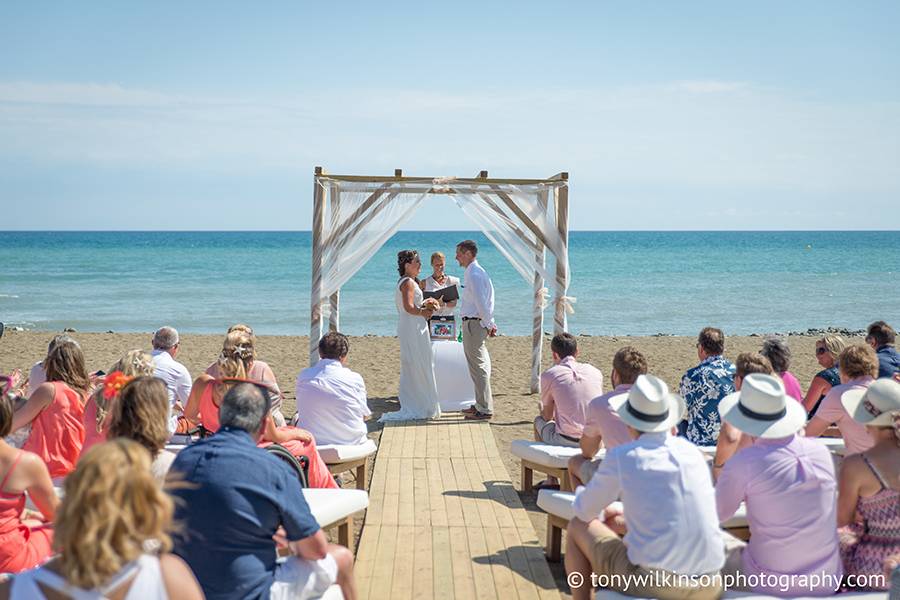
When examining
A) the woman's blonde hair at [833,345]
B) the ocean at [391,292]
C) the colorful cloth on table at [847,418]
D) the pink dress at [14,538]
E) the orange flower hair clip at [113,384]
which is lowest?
the ocean at [391,292]

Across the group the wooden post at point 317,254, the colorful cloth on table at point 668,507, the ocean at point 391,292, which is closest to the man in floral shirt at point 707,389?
the colorful cloth on table at point 668,507

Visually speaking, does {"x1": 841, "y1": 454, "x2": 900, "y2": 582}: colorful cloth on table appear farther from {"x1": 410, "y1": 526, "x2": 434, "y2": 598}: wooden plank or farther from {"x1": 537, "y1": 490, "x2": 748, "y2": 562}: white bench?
{"x1": 410, "y1": 526, "x2": 434, "y2": 598}: wooden plank

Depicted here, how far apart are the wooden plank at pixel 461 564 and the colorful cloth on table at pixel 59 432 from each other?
2.09 meters

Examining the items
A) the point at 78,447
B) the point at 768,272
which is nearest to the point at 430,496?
the point at 78,447

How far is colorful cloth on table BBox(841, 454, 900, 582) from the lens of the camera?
3432 mm

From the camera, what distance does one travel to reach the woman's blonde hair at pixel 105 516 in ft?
6.79

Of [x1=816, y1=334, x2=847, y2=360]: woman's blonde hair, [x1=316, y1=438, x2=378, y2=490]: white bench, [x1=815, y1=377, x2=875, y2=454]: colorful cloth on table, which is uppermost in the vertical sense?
[x1=816, y1=334, x2=847, y2=360]: woman's blonde hair

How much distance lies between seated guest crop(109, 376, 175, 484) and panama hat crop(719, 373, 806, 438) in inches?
89.0

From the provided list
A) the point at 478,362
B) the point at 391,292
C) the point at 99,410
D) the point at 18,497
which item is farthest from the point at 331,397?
the point at 391,292

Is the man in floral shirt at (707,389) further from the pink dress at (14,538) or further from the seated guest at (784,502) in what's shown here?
the pink dress at (14,538)

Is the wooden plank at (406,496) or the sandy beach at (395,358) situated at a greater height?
the wooden plank at (406,496)

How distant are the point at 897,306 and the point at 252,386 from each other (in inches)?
1118

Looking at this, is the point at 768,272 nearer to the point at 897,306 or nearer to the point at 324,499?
the point at 897,306

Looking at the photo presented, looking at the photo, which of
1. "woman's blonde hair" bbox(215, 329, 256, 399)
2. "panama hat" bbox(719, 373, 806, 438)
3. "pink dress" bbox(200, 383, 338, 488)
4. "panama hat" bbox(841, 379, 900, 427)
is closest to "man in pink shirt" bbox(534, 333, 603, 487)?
"pink dress" bbox(200, 383, 338, 488)
